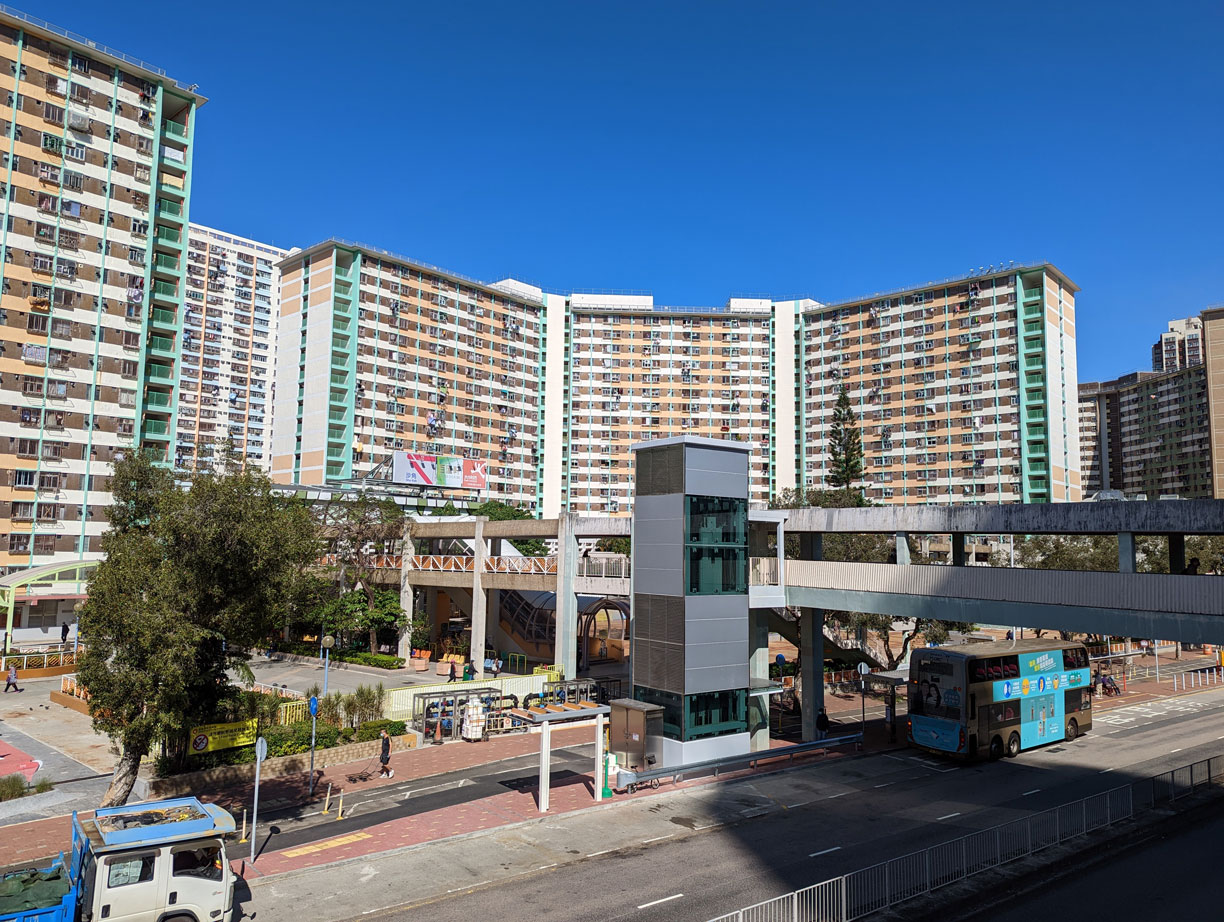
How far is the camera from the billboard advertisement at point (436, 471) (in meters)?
77.2

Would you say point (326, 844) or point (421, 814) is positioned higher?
point (326, 844)

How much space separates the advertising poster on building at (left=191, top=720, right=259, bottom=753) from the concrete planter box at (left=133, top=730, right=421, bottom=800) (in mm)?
702

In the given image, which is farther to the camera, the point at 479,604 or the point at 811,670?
the point at 479,604

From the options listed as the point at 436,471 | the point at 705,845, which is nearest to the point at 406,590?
the point at 436,471

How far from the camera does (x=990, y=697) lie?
1254 inches

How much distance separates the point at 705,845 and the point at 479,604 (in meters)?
31.0

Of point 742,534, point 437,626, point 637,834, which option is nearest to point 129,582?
point 637,834

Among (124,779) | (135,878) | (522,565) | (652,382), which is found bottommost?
(135,878)

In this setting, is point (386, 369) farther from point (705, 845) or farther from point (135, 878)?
point (135, 878)

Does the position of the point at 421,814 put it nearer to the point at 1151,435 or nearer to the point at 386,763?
the point at 386,763

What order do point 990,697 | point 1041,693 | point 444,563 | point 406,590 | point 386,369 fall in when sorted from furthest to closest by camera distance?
point 386,369
point 406,590
point 444,563
point 1041,693
point 990,697

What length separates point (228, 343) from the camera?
150m

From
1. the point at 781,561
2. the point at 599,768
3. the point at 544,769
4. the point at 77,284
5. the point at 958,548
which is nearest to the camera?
the point at 544,769

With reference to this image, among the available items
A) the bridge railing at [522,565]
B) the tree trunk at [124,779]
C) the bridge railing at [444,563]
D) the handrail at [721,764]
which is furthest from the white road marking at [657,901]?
the bridge railing at [444,563]
